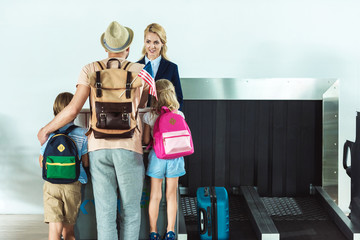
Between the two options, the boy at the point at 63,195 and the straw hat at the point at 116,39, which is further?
the boy at the point at 63,195

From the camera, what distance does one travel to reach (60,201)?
3.04m

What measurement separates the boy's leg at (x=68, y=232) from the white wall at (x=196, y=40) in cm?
157

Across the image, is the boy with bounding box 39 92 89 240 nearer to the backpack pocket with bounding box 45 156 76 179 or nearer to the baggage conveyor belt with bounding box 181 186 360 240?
the backpack pocket with bounding box 45 156 76 179

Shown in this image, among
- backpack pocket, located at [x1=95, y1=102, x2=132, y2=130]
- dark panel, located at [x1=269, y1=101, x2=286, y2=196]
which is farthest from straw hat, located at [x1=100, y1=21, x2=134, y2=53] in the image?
dark panel, located at [x1=269, y1=101, x2=286, y2=196]

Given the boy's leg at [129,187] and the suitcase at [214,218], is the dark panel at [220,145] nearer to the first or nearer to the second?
the suitcase at [214,218]

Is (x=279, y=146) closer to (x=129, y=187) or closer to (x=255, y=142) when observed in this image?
(x=255, y=142)

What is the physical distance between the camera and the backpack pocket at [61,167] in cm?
288

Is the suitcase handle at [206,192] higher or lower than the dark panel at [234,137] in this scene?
lower

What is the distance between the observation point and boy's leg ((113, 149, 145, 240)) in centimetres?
277

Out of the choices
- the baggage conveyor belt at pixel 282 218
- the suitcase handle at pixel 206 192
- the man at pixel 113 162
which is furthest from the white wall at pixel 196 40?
the man at pixel 113 162

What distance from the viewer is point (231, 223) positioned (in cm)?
387

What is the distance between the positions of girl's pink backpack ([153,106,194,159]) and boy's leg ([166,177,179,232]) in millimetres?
225

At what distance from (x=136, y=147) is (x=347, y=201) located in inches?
103

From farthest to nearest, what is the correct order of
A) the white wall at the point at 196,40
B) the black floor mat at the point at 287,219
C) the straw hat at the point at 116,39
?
the white wall at the point at 196,40 < the black floor mat at the point at 287,219 < the straw hat at the point at 116,39
